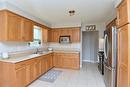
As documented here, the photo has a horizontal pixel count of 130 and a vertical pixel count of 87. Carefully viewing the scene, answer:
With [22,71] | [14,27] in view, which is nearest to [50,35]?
[14,27]

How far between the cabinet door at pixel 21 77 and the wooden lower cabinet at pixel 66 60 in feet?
7.63

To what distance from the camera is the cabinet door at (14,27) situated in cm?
256

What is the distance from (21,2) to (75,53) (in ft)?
10.3

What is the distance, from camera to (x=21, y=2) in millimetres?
2488

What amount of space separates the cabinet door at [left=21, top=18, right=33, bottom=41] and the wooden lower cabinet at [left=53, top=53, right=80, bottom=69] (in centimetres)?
190

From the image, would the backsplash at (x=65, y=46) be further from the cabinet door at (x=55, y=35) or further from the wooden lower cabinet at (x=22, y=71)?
the wooden lower cabinet at (x=22, y=71)

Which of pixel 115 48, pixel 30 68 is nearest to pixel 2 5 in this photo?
pixel 30 68

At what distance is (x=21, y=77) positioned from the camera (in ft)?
8.42

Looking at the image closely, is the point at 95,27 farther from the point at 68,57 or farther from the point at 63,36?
the point at 68,57

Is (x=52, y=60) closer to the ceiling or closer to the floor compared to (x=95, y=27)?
closer to the floor

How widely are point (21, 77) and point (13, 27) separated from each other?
1406 mm

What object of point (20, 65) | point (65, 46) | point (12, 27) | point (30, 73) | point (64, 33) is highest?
point (64, 33)

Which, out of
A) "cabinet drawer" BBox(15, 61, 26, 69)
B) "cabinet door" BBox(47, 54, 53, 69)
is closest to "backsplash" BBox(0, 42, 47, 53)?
"cabinet drawer" BBox(15, 61, 26, 69)

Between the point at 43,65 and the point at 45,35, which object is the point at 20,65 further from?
the point at 45,35
